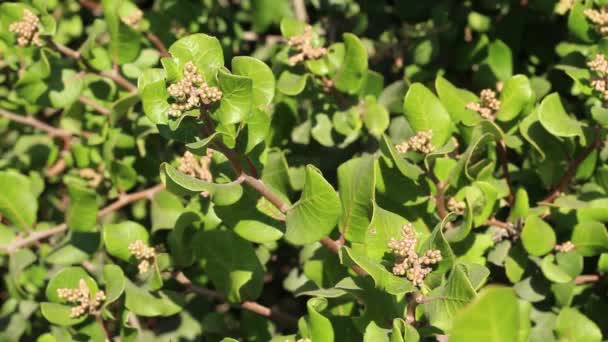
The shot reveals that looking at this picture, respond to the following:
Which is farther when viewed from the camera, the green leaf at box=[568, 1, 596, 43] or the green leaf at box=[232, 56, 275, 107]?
the green leaf at box=[568, 1, 596, 43]

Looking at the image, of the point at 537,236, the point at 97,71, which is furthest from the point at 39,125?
the point at 537,236

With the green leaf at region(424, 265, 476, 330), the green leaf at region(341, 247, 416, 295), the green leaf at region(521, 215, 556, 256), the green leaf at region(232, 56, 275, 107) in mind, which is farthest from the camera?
the green leaf at region(521, 215, 556, 256)

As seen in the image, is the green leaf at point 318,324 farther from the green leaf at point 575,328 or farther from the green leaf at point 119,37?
the green leaf at point 119,37

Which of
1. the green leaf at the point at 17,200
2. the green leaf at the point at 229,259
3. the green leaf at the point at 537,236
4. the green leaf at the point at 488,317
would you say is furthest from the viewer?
the green leaf at the point at 17,200

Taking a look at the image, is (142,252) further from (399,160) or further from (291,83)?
(399,160)

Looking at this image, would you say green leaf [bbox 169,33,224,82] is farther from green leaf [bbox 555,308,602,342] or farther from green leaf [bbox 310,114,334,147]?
green leaf [bbox 555,308,602,342]

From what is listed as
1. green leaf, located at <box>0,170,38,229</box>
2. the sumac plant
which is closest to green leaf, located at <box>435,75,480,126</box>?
the sumac plant

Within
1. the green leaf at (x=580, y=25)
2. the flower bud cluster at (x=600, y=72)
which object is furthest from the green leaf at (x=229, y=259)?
the green leaf at (x=580, y=25)

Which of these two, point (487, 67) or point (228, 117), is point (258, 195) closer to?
point (228, 117)
